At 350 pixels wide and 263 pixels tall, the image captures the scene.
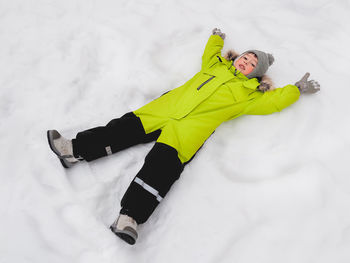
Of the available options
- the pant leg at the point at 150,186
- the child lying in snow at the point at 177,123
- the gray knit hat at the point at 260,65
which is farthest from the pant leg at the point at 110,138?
the gray knit hat at the point at 260,65

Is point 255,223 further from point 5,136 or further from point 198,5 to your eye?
point 198,5

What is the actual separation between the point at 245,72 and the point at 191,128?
64cm

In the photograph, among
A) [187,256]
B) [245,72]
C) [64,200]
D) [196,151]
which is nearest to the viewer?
[187,256]

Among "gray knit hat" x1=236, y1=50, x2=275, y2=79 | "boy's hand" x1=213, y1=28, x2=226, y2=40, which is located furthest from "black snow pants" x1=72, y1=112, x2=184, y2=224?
"boy's hand" x1=213, y1=28, x2=226, y2=40

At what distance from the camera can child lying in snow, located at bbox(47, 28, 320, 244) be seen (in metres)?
1.59

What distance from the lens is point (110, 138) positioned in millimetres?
1770

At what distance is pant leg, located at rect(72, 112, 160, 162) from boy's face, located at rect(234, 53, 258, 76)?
816 millimetres

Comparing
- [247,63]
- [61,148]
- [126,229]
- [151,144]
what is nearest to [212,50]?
[247,63]

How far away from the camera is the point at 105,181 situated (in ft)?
5.82

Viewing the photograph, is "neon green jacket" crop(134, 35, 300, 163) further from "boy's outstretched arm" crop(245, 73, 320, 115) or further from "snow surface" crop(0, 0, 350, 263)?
"snow surface" crop(0, 0, 350, 263)

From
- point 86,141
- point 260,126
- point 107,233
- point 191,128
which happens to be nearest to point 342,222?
point 260,126

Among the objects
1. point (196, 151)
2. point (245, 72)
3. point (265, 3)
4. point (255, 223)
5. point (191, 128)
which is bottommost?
point (255, 223)

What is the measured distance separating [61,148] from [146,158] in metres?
0.57

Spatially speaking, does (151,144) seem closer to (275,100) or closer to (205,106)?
(205,106)
